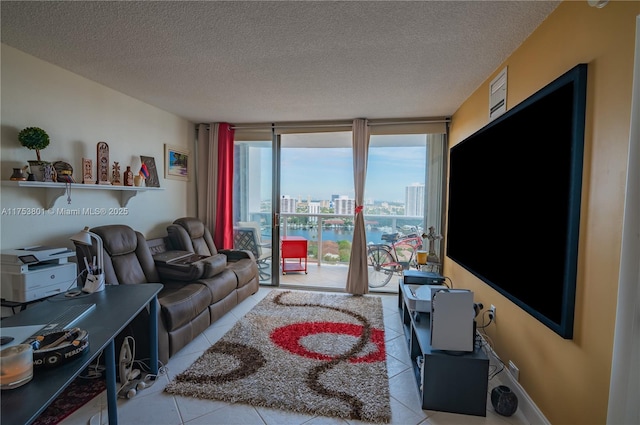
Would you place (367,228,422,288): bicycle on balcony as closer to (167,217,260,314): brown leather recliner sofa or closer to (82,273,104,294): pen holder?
(167,217,260,314): brown leather recliner sofa

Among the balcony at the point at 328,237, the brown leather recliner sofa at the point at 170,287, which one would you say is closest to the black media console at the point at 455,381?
the brown leather recliner sofa at the point at 170,287

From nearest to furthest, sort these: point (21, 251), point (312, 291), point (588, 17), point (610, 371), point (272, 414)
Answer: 1. point (610, 371)
2. point (588, 17)
3. point (272, 414)
4. point (21, 251)
5. point (312, 291)

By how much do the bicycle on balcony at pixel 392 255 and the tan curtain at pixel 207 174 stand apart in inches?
94.3

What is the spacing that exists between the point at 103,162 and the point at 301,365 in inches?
100

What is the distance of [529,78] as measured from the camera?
73.7 inches

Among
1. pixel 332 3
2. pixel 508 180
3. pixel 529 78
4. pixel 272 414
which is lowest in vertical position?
pixel 272 414

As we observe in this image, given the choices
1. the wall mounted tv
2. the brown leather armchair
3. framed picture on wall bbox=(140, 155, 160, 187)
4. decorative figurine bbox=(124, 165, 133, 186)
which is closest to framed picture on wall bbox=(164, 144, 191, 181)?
framed picture on wall bbox=(140, 155, 160, 187)

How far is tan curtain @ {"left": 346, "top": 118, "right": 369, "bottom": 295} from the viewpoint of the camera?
391 centimetres

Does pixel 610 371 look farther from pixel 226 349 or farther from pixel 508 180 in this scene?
pixel 226 349

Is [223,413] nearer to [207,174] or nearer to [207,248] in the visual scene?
[207,248]

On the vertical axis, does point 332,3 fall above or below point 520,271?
above

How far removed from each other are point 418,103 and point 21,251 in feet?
11.9

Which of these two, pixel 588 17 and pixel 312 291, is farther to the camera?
pixel 312 291

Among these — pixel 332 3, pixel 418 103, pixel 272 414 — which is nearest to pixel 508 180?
pixel 332 3
